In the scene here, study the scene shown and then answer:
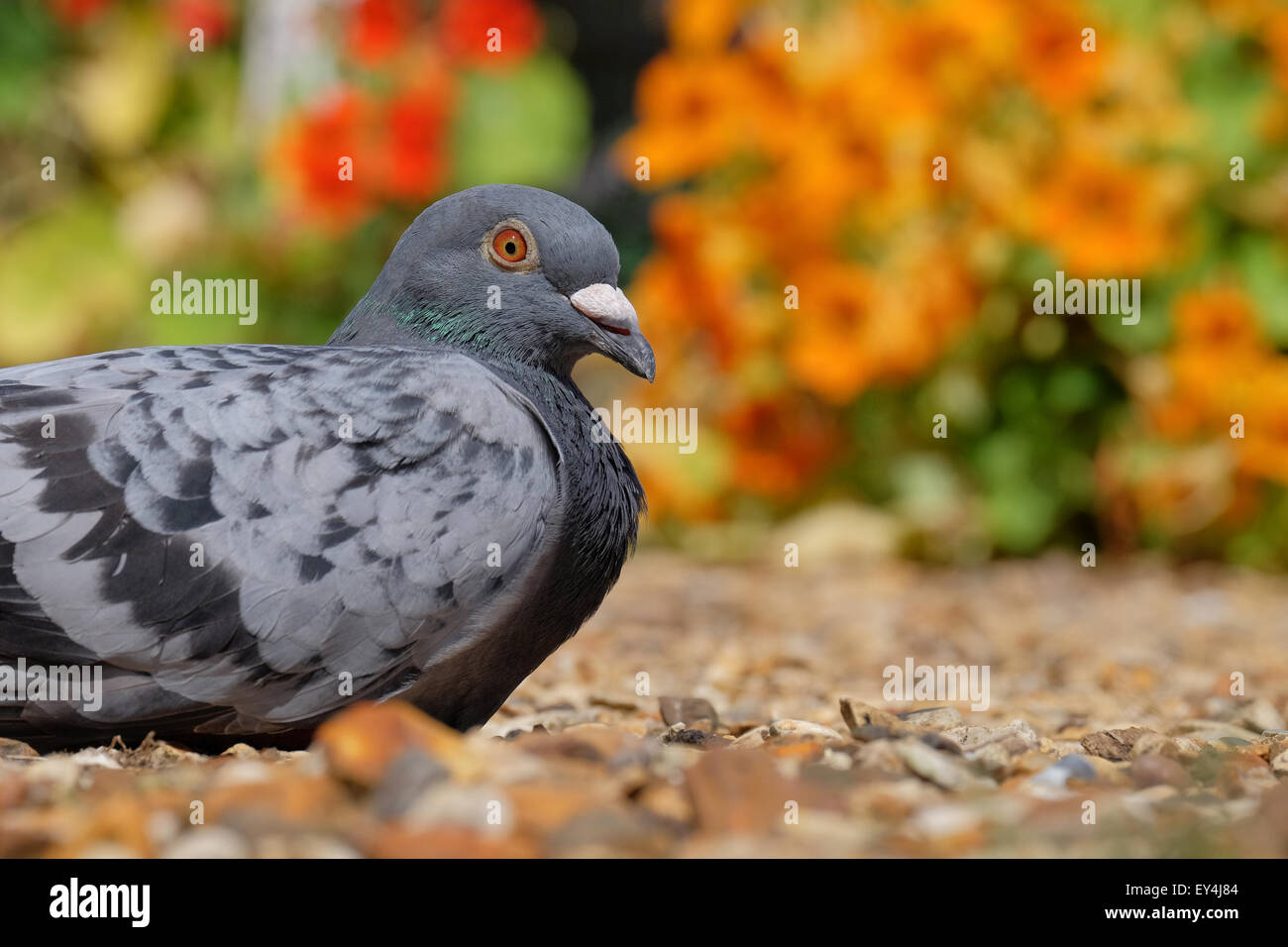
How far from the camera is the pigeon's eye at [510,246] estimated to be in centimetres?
357

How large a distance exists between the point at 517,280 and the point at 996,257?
13.0 feet

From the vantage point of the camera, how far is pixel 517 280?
3559 millimetres

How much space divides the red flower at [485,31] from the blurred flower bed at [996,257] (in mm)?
1228

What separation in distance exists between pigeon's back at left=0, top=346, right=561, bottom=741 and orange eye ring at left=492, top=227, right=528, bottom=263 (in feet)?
1.77

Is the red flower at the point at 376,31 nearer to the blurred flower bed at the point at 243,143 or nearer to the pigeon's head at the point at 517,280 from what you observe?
the blurred flower bed at the point at 243,143

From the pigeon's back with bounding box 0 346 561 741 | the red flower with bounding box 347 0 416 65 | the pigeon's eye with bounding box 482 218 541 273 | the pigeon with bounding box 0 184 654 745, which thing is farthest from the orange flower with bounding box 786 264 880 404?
the pigeon's back with bounding box 0 346 561 741

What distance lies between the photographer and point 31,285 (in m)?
9.11

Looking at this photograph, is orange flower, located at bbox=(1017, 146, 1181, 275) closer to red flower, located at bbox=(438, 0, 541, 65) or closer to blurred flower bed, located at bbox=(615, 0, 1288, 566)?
blurred flower bed, located at bbox=(615, 0, 1288, 566)

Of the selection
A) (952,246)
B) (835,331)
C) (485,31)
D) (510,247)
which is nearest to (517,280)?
(510,247)

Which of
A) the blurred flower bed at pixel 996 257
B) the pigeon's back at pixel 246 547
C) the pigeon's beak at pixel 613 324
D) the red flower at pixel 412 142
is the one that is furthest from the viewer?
the red flower at pixel 412 142

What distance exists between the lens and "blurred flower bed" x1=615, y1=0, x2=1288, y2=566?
6648 mm

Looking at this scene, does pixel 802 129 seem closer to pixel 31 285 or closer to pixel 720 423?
pixel 720 423

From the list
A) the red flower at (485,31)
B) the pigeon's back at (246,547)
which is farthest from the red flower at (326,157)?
the pigeon's back at (246,547)
